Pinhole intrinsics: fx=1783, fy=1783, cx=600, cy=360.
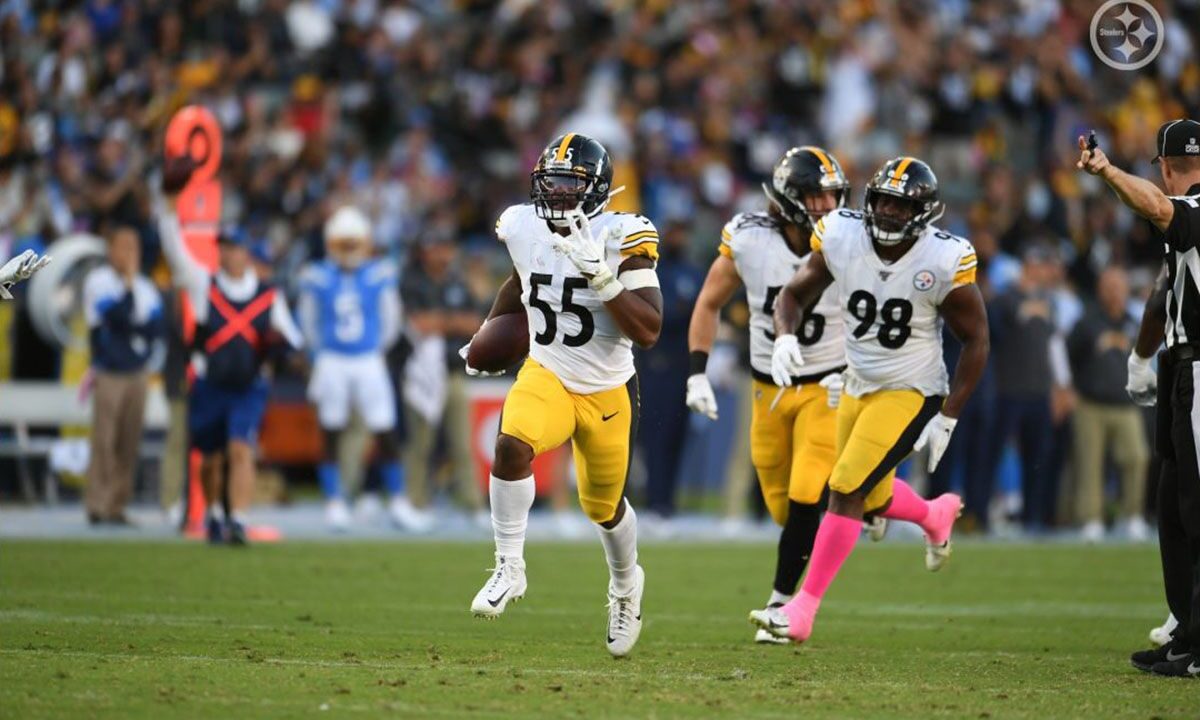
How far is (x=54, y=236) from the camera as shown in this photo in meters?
14.8

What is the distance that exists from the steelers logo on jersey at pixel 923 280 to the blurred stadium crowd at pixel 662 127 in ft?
21.1

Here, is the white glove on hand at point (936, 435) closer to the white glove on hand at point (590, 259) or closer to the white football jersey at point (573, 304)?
the white football jersey at point (573, 304)

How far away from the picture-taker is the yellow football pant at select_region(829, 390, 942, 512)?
284 inches

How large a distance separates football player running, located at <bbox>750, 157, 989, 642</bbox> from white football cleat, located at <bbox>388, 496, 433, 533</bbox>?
650 cm

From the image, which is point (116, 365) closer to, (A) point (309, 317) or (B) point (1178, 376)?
(A) point (309, 317)

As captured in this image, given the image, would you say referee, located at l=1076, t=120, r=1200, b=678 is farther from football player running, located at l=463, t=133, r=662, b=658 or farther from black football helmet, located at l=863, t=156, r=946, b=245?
football player running, located at l=463, t=133, r=662, b=658

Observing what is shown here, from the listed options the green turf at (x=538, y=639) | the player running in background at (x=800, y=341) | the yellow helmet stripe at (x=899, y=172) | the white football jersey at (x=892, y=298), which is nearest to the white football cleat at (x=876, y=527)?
the player running in background at (x=800, y=341)

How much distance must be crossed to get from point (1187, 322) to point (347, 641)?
343 cm

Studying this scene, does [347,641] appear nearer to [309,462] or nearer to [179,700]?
[179,700]

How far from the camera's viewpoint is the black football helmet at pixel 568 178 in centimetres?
668

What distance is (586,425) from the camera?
6715 millimetres

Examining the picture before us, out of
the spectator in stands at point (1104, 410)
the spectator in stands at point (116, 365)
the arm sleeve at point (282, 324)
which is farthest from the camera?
the spectator in stands at point (1104, 410)

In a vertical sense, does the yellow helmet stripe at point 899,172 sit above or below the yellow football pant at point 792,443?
above

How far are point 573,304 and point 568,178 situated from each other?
474mm
